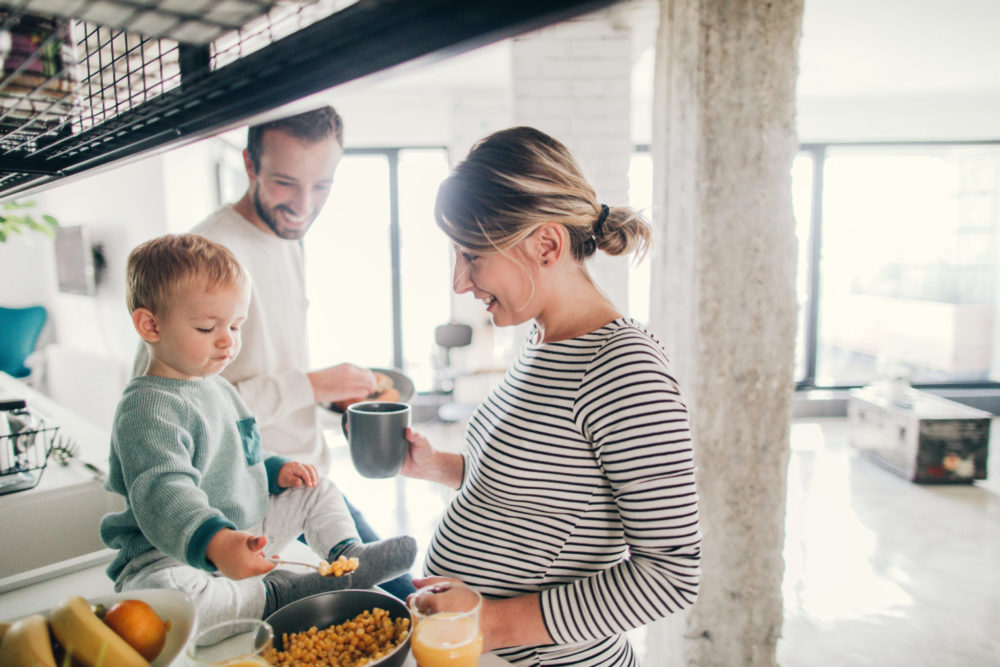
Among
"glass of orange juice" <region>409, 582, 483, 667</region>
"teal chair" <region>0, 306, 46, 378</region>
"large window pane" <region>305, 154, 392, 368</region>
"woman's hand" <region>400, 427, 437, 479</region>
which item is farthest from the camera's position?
"large window pane" <region>305, 154, 392, 368</region>

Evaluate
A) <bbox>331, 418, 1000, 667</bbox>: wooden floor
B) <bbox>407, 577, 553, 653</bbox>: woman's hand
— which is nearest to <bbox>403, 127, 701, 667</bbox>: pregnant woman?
<bbox>407, 577, 553, 653</bbox>: woman's hand

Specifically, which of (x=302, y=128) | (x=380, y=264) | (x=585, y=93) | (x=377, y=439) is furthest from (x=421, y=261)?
(x=377, y=439)

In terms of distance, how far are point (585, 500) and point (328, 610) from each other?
400mm

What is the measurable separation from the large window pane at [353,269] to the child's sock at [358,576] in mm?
4955

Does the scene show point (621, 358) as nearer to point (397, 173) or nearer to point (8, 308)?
point (397, 173)

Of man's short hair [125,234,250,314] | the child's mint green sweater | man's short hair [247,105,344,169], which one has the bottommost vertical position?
the child's mint green sweater

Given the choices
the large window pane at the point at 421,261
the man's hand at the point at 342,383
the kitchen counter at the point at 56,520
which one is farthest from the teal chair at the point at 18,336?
the man's hand at the point at 342,383

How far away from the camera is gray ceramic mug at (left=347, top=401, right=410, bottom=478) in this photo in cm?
104

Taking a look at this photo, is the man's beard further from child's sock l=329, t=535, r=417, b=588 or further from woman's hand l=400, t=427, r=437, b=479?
child's sock l=329, t=535, r=417, b=588

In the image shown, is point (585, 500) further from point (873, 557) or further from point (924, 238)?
point (924, 238)

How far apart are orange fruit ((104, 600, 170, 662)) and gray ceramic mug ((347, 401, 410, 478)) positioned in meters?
0.40

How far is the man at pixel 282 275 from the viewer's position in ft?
4.30

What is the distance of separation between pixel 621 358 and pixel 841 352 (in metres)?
6.59

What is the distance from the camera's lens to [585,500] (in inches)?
33.2
